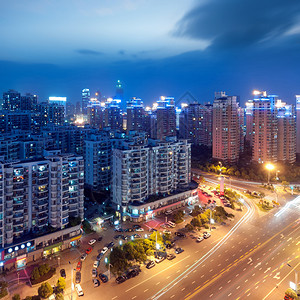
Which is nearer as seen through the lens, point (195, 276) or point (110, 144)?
point (195, 276)

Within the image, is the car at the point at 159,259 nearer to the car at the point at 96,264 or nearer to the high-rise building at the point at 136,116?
the car at the point at 96,264

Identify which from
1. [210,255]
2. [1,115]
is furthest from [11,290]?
[1,115]

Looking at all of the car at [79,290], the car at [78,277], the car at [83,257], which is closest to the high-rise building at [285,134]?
the car at [83,257]

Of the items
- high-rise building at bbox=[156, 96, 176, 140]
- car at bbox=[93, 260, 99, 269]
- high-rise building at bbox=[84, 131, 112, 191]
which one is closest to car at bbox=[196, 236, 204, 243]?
car at bbox=[93, 260, 99, 269]

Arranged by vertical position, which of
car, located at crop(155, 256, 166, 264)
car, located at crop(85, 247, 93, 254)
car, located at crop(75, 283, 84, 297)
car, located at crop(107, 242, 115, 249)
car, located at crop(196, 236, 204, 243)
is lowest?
car, located at crop(75, 283, 84, 297)

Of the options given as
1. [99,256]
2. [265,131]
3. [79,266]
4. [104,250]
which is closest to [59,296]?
[79,266]

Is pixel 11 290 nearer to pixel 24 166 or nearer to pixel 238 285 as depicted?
pixel 24 166

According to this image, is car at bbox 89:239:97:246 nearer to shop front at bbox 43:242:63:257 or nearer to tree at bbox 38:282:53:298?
shop front at bbox 43:242:63:257
